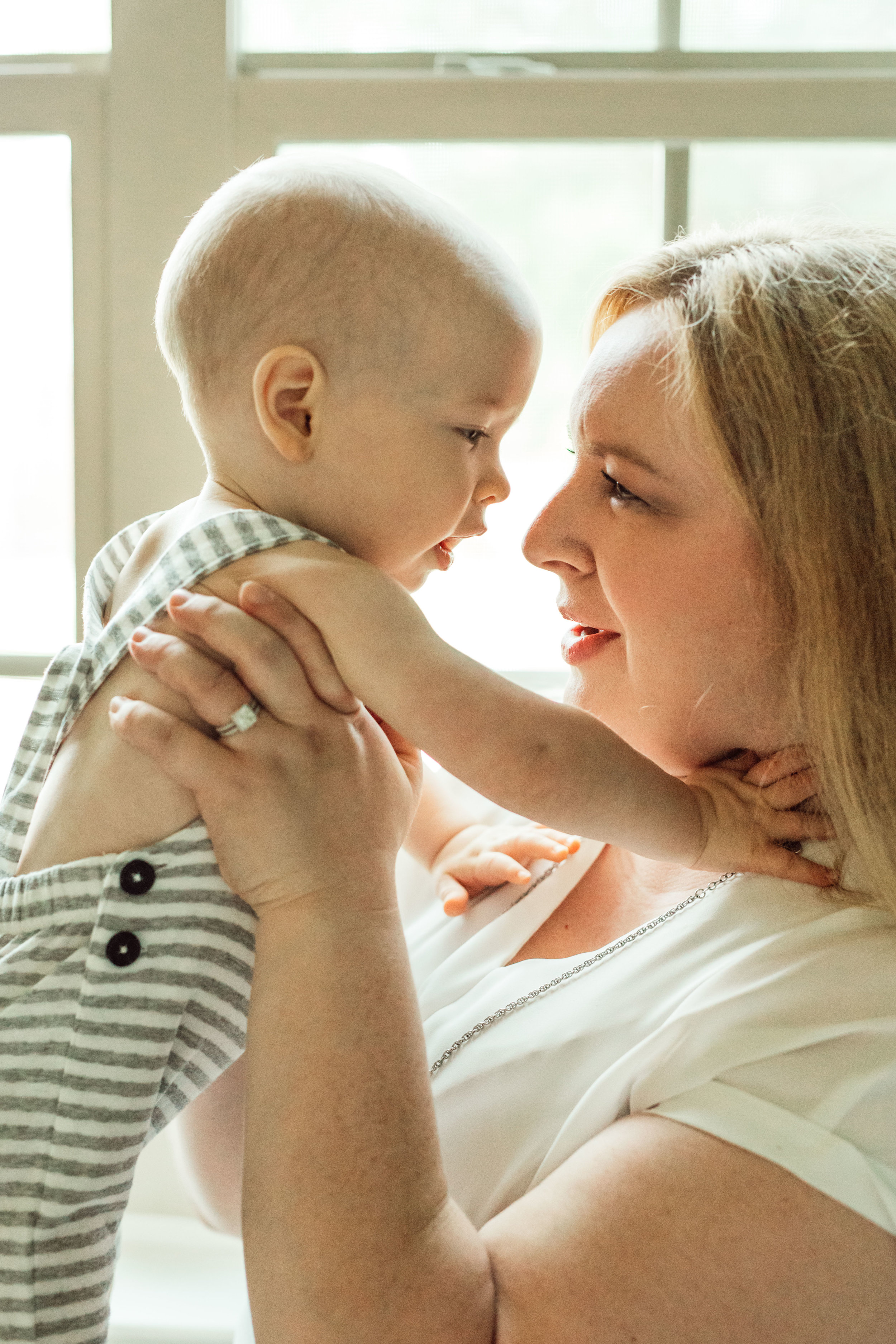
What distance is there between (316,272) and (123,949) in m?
0.61

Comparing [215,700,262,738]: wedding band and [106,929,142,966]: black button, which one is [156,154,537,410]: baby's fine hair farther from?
[106,929,142,966]: black button

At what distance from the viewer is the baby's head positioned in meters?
0.96

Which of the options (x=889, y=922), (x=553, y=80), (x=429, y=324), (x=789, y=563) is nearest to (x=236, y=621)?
(x=429, y=324)

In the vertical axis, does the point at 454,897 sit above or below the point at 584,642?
below

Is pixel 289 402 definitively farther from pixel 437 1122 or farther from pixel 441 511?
pixel 437 1122

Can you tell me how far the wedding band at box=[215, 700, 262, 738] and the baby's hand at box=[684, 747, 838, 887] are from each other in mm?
425

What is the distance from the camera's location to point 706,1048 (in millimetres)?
872

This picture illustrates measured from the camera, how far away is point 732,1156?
809 millimetres

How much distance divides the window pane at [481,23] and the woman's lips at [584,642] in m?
0.92

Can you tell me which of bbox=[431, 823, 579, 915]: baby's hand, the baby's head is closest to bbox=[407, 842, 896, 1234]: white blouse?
bbox=[431, 823, 579, 915]: baby's hand

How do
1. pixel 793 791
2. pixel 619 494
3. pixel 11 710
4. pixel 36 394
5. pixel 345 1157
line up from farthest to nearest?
pixel 11 710 → pixel 36 394 → pixel 619 494 → pixel 793 791 → pixel 345 1157

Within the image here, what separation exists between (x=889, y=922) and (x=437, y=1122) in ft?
1.50

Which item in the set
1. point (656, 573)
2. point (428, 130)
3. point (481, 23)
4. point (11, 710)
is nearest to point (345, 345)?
point (656, 573)

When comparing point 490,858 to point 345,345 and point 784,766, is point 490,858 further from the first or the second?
point 345,345
